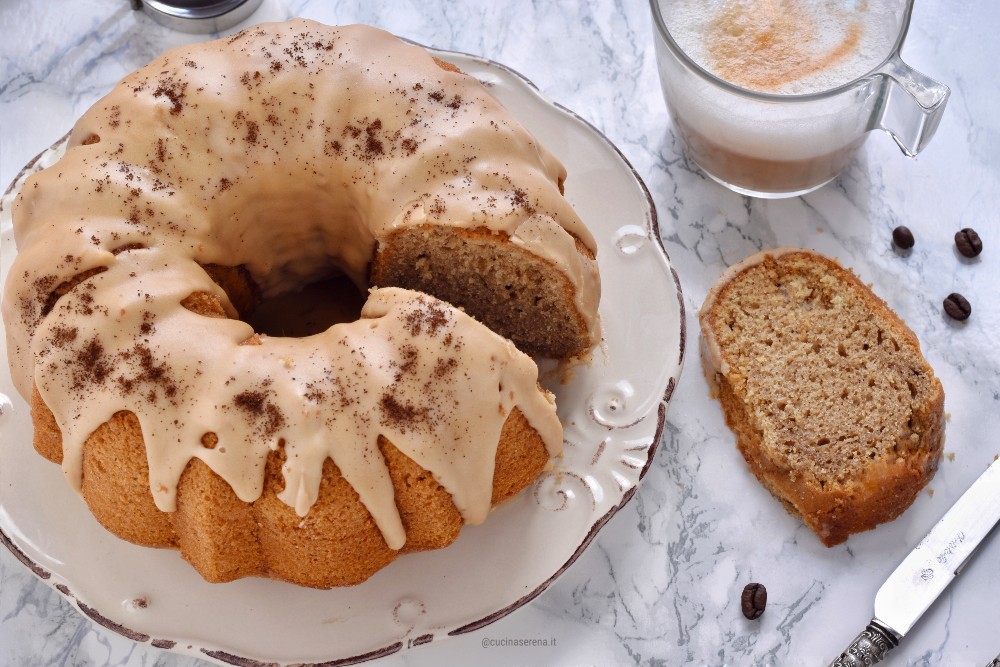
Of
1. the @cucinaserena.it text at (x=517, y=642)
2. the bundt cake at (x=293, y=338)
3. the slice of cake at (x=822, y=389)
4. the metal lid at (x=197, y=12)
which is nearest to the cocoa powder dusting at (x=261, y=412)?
the bundt cake at (x=293, y=338)

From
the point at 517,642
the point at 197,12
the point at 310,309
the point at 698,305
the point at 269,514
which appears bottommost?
the point at 517,642

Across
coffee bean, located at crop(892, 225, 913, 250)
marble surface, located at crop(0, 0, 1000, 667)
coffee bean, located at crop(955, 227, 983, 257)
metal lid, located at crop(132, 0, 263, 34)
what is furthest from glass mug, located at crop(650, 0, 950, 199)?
metal lid, located at crop(132, 0, 263, 34)

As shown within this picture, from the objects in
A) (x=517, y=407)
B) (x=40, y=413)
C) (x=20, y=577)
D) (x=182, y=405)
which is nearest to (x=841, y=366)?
(x=517, y=407)

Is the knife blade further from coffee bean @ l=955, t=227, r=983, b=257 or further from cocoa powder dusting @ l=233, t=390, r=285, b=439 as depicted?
cocoa powder dusting @ l=233, t=390, r=285, b=439

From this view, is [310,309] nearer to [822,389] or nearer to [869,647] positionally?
[822,389]

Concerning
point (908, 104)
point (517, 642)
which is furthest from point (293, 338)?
point (908, 104)

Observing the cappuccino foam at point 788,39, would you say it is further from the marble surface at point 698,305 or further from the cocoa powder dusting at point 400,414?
the cocoa powder dusting at point 400,414
